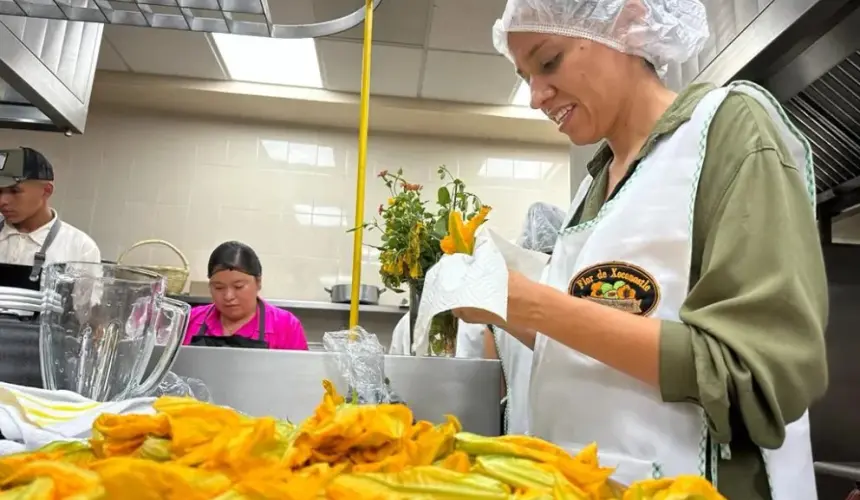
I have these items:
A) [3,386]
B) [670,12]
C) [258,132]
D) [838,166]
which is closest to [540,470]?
[3,386]

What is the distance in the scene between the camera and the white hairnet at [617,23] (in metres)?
0.88

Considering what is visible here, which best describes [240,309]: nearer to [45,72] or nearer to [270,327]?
[270,327]

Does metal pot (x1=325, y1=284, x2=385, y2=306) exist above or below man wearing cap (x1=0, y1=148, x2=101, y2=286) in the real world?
below

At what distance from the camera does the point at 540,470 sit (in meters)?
0.35

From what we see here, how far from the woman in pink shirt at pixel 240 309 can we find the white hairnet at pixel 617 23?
1.83 metres

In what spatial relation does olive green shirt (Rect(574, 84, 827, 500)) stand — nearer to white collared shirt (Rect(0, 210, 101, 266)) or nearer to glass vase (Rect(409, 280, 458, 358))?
glass vase (Rect(409, 280, 458, 358))

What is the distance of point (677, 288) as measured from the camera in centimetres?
71

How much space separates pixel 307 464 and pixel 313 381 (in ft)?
1.42

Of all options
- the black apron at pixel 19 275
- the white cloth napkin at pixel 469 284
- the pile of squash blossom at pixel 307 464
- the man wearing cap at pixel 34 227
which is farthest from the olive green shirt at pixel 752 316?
the man wearing cap at pixel 34 227

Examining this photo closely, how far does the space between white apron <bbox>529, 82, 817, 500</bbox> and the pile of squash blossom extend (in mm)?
317

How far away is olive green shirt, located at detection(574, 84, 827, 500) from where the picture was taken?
59cm

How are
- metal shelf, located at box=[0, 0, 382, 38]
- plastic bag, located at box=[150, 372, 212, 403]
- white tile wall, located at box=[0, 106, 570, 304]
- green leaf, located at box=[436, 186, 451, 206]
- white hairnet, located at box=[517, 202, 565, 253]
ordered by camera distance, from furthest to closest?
white tile wall, located at box=[0, 106, 570, 304] < white hairnet, located at box=[517, 202, 565, 253] < green leaf, located at box=[436, 186, 451, 206] < metal shelf, located at box=[0, 0, 382, 38] < plastic bag, located at box=[150, 372, 212, 403]

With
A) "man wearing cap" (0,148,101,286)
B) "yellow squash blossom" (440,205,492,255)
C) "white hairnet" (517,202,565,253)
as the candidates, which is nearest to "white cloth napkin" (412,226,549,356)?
"yellow squash blossom" (440,205,492,255)

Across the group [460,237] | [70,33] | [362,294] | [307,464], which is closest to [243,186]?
[362,294]
